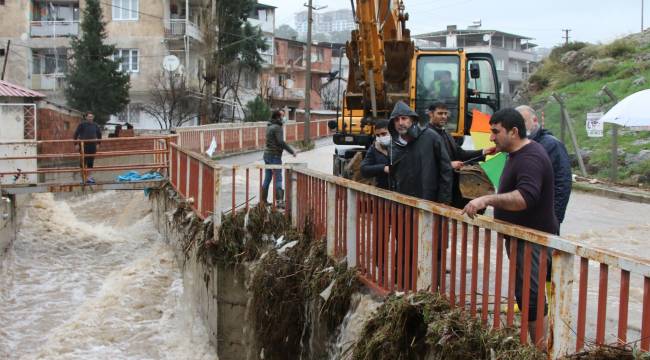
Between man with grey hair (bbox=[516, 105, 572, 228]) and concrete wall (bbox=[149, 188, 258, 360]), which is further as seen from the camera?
concrete wall (bbox=[149, 188, 258, 360])

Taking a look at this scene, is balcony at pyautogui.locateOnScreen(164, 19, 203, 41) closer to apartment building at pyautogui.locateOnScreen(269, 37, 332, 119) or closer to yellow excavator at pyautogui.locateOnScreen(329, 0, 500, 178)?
apartment building at pyautogui.locateOnScreen(269, 37, 332, 119)

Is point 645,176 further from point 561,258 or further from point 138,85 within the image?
point 138,85

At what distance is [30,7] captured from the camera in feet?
146

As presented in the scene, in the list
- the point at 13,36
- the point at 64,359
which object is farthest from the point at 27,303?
the point at 13,36

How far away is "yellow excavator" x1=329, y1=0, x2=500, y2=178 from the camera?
12.8 m

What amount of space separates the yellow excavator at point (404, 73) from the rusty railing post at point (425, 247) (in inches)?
294

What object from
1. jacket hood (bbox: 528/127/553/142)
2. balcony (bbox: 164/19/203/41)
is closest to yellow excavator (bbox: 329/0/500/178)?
jacket hood (bbox: 528/127/553/142)

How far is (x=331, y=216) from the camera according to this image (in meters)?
6.92

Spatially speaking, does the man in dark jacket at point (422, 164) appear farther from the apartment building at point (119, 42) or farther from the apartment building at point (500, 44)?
the apartment building at point (500, 44)

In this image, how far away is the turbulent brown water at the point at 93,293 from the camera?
1040 cm

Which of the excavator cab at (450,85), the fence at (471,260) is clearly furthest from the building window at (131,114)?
the fence at (471,260)

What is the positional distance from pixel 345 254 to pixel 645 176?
46.3ft

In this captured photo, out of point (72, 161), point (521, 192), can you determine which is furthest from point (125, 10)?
point (521, 192)

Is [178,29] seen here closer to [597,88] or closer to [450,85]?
[597,88]
